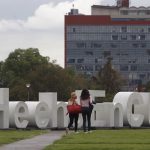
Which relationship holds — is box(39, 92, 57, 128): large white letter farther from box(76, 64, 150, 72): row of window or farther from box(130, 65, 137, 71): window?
box(130, 65, 137, 71): window

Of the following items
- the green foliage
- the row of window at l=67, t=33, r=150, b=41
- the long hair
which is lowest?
the long hair

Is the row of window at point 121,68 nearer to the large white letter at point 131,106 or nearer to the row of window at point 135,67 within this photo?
the row of window at point 135,67

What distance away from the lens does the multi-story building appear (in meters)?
191

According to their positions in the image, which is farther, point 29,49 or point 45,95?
point 29,49

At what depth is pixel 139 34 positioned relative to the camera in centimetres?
19612

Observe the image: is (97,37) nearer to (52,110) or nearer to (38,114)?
(52,110)

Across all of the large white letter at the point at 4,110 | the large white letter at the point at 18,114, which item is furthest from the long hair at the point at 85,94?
the large white letter at the point at 18,114

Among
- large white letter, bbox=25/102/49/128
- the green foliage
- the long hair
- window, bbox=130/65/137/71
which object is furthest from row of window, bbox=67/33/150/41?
the long hair

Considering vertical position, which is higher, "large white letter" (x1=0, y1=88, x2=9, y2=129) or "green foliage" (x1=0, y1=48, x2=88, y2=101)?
"green foliage" (x1=0, y1=48, x2=88, y2=101)

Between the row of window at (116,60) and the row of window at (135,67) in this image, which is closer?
the row of window at (116,60)

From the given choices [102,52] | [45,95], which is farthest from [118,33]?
[45,95]

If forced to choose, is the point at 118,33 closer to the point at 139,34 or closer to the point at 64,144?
the point at 139,34

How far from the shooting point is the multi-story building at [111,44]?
191m

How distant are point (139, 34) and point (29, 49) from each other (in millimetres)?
76995
